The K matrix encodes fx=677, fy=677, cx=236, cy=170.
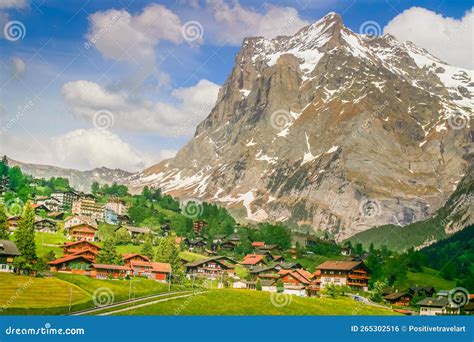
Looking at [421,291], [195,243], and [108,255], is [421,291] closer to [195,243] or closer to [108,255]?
[195,243]

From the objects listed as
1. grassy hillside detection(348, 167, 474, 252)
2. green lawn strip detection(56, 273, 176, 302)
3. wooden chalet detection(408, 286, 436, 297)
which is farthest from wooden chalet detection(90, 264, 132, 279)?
grassy hillside detection(348, 167, 474, 252)

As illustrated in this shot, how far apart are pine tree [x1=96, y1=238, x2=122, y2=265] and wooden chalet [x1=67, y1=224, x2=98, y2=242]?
6.89m

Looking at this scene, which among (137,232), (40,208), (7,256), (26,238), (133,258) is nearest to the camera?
(7,256)

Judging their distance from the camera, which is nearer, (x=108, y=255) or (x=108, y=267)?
(x=108, y=267)

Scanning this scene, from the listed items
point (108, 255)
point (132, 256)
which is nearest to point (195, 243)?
point (132, 256)

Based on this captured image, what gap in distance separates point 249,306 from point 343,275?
63.6 ft

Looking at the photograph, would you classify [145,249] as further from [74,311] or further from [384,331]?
[384,331]

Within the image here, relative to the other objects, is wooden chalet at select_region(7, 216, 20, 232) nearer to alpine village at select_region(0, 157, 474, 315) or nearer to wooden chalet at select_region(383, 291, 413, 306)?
alpine village at select_region(0, 157, 474, 315)

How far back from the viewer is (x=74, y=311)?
140ft

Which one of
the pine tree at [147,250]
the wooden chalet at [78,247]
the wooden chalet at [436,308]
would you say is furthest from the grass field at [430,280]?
the wooden chalet at [78,247]

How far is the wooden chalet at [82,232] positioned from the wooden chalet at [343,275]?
71.3ft

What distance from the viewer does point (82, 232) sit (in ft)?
210

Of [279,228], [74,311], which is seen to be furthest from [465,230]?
[74,311]

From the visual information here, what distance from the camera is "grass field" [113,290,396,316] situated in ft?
153
